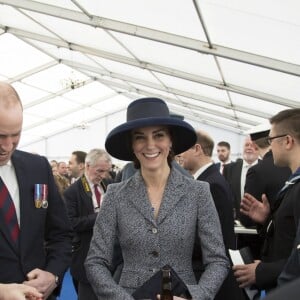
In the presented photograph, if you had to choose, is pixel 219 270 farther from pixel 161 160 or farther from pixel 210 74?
pixel 210 74

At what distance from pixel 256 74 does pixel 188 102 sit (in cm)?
636

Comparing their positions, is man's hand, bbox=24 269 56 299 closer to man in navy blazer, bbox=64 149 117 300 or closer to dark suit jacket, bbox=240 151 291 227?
man in navy blazer, bbox=64 149 117 300

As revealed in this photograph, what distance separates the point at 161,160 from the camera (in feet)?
5.72

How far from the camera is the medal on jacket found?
1.61 m

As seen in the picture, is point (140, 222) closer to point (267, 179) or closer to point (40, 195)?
point (40, 195)

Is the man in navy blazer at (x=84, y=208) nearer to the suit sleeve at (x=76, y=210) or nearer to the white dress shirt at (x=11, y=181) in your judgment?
the suit sleeve at (x=76, y=210)

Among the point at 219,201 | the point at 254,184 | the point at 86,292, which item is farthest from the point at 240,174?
the point at 219,201

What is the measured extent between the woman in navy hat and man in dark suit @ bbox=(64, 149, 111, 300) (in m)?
1.51

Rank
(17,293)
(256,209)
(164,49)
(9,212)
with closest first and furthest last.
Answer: (17,293) < (9,212) < (256,209) < (164,49)

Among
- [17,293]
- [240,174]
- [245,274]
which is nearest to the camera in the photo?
[17,293]

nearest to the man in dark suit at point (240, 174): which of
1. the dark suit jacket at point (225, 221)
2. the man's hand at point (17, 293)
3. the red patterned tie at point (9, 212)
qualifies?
the dark suit jacket at point (225, 221)

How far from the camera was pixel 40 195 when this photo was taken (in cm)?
162

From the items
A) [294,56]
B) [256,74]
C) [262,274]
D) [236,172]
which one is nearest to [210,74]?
[256,74]

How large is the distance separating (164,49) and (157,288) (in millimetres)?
5944
